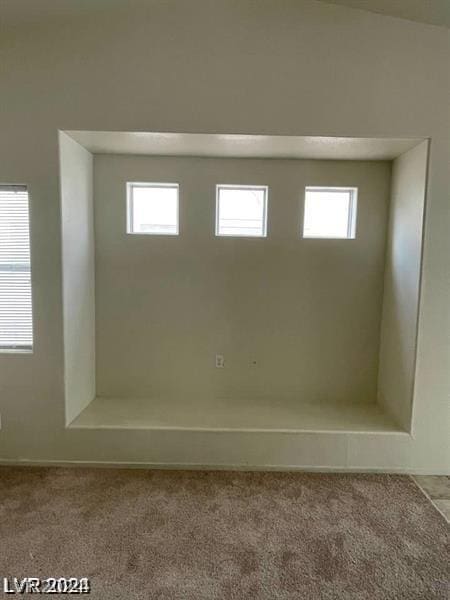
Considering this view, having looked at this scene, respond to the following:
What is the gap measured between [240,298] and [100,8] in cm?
226

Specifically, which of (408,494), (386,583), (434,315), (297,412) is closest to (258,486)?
(297,412)

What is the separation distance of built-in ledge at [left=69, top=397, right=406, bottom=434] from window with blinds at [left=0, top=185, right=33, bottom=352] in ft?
2.51

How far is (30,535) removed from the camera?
1.75m

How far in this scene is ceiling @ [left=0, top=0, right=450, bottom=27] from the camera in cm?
196

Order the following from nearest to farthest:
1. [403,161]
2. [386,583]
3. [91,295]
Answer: [386,583] < [403,161] < [91,295]

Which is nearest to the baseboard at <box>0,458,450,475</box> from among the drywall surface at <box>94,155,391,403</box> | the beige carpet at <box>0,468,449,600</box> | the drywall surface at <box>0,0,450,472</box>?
the beige carpet at <box>0,468,449,600</box>

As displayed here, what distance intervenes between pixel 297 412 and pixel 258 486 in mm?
694

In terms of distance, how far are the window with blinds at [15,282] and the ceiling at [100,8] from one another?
1.23 meters

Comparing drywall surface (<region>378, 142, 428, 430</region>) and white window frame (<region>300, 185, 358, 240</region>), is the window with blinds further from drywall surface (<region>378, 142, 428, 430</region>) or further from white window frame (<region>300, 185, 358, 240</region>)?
drywall surface (<region>378, 142, 428, 430</region>)

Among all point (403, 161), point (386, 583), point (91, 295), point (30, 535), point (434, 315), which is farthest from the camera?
point (91, 295)

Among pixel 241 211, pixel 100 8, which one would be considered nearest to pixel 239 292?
pixel 241 211

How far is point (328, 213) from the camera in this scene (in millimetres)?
2846

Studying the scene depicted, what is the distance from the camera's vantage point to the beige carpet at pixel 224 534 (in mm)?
1511

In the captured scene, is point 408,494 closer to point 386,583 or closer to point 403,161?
point 386,583
